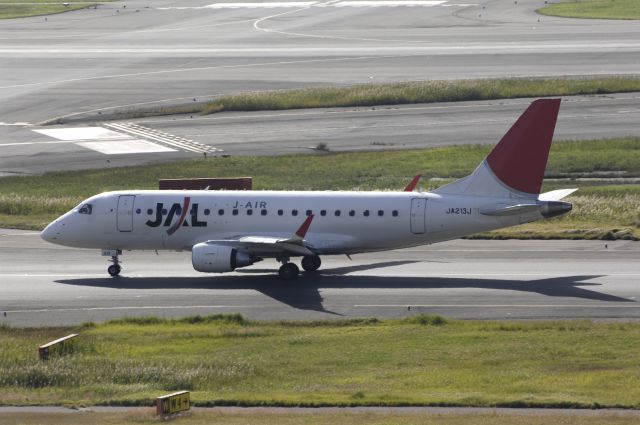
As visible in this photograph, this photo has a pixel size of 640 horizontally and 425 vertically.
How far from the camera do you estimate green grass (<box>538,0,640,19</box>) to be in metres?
149

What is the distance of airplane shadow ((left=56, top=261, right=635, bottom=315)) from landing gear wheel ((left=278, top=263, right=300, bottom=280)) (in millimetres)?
262

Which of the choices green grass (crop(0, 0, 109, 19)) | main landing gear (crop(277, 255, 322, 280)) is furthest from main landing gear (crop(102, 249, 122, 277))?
green grass (crop(0, 0, 109, 19))

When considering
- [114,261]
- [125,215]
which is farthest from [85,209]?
[114,261]

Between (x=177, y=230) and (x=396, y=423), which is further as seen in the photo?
(x=177, y=230)

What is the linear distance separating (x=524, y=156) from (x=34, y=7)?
462 feet

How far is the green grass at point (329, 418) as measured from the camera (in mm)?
32406

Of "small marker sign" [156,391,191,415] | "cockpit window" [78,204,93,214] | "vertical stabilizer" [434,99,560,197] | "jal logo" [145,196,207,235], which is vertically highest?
"vertical stabilizer" [434,99,560,197]

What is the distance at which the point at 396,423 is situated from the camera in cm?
3228

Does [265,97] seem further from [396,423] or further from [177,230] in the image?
[396,423]

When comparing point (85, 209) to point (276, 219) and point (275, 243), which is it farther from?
point (275, 243)

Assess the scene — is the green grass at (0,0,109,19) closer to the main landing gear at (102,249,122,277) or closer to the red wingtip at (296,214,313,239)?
the main landing gear at (102,249,122,277)

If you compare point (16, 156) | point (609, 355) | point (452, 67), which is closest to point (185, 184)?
point (16, 156)

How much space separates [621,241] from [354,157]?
25.5 metres

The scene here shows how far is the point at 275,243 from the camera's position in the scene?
52188 mm
